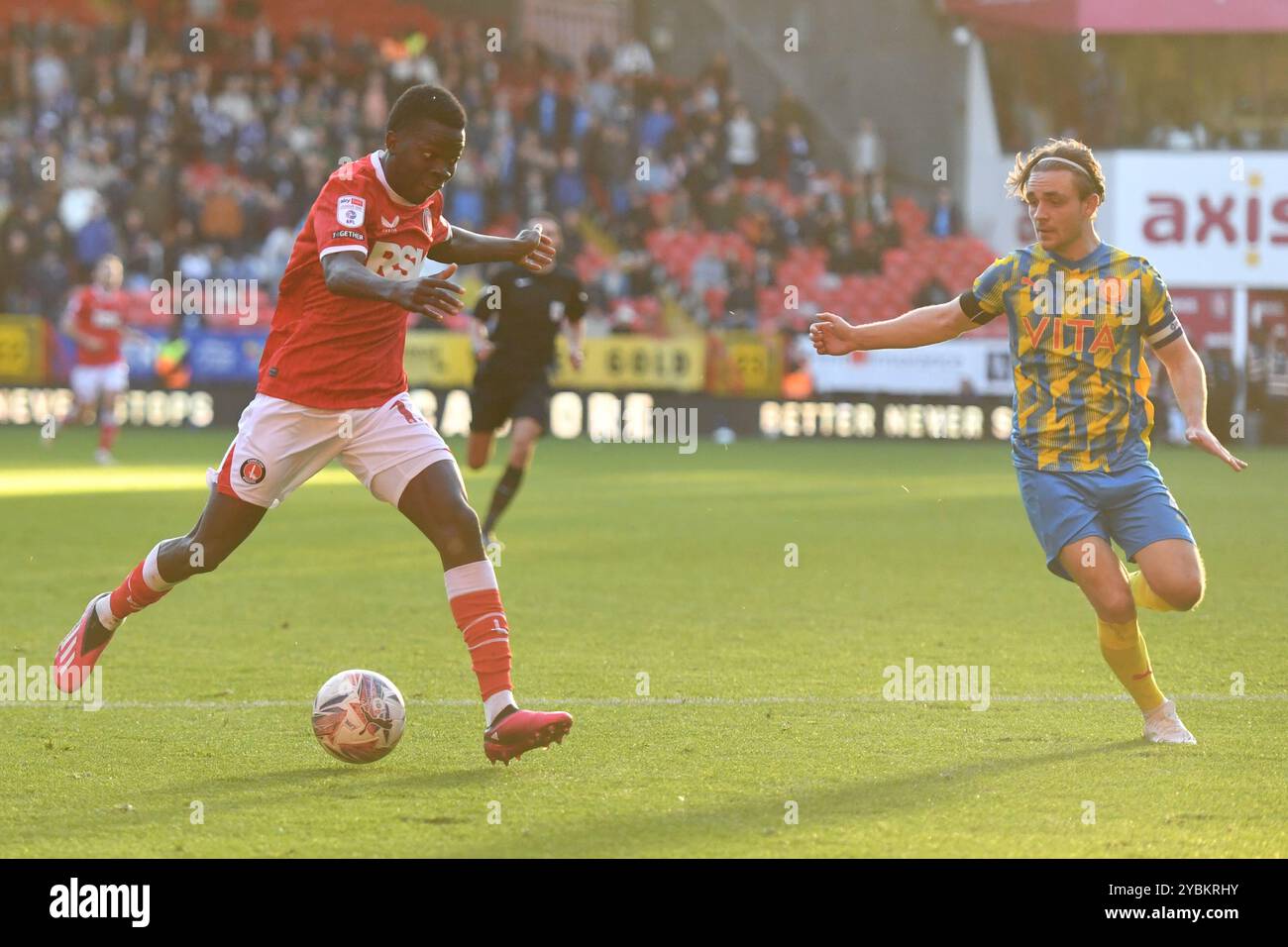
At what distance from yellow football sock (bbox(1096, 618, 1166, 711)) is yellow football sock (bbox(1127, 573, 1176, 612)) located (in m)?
0.10

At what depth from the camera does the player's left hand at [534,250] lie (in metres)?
6.93

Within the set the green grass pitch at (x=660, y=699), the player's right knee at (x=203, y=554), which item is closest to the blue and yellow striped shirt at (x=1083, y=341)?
the green grass pitch at (x=660, y=699)

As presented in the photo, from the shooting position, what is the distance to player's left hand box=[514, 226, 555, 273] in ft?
22.7

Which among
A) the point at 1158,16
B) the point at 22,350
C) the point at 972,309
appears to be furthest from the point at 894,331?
the point at 1158,16

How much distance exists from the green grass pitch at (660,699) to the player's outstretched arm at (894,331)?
135cm

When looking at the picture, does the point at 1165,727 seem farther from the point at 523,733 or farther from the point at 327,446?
the point at 327,446

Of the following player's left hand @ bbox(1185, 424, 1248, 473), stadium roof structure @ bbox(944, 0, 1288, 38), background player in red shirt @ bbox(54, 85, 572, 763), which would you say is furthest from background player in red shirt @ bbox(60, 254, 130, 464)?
player's left hand @ bbox(1185, 424, 1248, 473)

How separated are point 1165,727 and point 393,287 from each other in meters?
3.00

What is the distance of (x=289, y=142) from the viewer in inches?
1246

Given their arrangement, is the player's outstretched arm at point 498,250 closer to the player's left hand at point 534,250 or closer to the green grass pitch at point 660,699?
the player's left hand at point 534,250

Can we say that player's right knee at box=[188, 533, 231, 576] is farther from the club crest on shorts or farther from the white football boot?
the white football boot

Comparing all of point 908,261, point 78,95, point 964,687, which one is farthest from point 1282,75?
point 964,687

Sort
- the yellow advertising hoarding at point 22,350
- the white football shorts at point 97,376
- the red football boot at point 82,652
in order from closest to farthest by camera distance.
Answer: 1. the red football boot at point 82,652
2. the white football shorts at point 97,376
3. the yellow advertising hoarding at point 22,350
